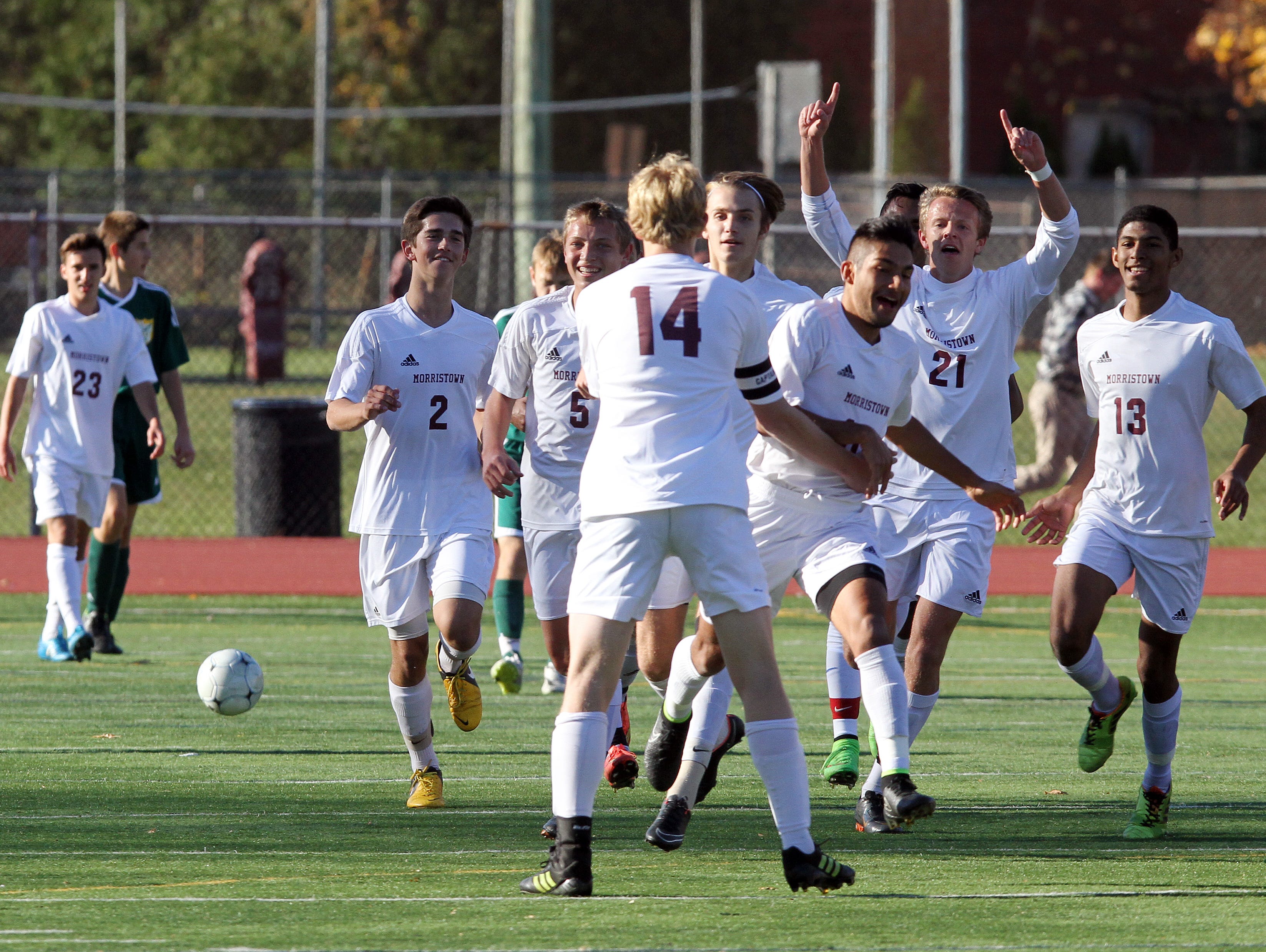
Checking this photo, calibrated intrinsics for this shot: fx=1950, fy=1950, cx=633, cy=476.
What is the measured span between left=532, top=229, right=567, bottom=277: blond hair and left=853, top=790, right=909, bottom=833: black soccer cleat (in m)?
3.63

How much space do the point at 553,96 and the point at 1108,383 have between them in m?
45.7

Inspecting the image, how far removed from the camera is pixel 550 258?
942cm

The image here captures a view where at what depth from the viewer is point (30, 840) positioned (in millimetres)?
6336

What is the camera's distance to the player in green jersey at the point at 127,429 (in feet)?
37.7

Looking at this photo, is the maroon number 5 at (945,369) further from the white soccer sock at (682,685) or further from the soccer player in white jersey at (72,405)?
the soccer player in white jersey at (72,405)

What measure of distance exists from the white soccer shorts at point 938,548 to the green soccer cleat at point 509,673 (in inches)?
114

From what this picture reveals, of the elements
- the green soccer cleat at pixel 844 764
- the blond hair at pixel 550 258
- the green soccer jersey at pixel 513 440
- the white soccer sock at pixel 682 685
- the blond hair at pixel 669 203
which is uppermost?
the blond hair at pixel 550 258

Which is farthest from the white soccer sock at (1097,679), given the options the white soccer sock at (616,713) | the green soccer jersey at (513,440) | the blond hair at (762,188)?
the green soccer jersey at (513,440)

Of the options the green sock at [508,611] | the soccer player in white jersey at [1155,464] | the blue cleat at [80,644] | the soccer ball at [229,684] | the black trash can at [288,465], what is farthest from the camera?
the black trash can at [288,465]

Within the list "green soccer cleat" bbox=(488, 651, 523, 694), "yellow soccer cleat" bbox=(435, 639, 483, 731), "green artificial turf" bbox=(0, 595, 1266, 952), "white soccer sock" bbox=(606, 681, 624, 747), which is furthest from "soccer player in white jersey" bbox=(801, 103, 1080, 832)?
"green soccer cleat" bbox=(488, 651, 523, 694)

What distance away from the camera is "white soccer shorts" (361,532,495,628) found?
23.2 ft

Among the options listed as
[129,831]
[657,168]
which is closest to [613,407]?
[657,168]

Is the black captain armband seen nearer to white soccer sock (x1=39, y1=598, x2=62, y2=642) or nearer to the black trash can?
white soccer sock (x1=39, y1=598, x2=62, y2=642)

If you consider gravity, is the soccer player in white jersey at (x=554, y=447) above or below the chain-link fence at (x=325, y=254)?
below
